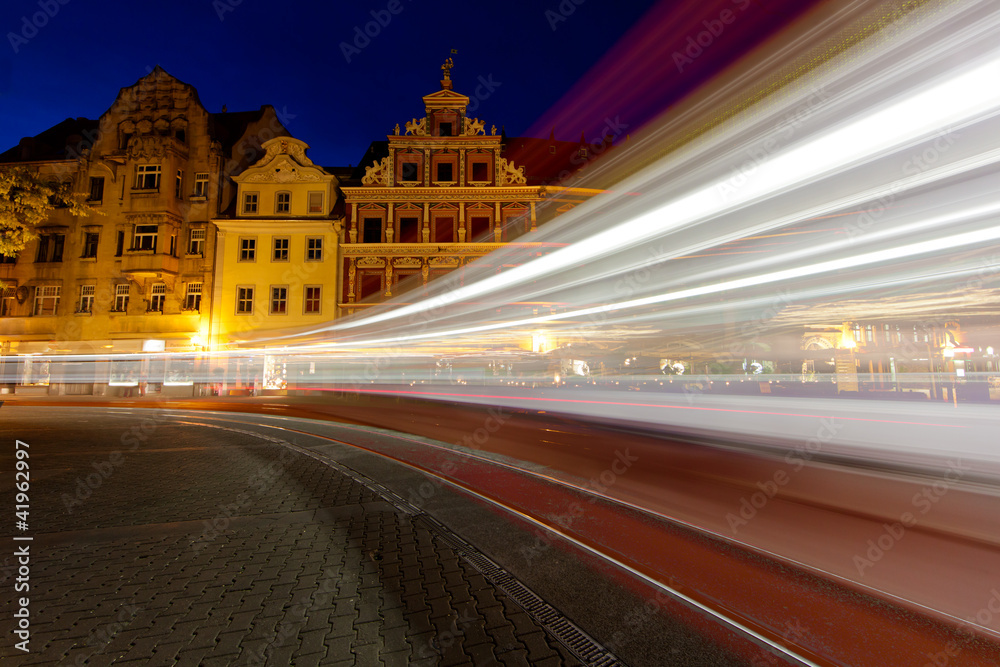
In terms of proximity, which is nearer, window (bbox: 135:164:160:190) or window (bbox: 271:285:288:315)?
window (bbox: 271:285:288:315)

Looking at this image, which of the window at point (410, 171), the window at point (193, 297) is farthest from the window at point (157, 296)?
the window at point (410, 171)

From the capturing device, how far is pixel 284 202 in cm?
3089

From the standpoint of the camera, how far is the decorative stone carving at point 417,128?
2988cm

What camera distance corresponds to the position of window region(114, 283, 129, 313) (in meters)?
30.3

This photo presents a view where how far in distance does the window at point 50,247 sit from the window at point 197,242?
855 centimetres

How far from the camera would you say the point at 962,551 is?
4492 mm

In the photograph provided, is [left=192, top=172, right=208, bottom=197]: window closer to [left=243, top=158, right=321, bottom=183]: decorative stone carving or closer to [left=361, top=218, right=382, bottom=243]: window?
[left=243, top=158, right=321, bottom=183]: decorative stone carving

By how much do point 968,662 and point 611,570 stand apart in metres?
2.14

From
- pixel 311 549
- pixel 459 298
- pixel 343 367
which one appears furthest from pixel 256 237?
pixel 311 549

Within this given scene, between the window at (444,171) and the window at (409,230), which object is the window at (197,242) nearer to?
the window at (409,230)

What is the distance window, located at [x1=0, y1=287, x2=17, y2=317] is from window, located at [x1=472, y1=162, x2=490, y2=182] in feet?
100

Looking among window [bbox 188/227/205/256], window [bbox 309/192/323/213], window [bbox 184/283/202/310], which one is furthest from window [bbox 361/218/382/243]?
Result: window [bbox 184/283/202/310]

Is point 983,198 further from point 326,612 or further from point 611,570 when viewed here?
point 326,612

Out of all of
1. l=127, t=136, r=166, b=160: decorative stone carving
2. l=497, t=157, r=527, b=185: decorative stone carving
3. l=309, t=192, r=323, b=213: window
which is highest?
l=127, t=136, r=166, b=160: decorative stone carving
